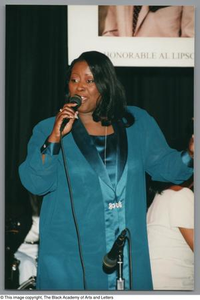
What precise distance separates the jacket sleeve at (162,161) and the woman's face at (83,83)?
333mm

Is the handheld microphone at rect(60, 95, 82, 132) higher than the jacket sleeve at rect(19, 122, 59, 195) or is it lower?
higher

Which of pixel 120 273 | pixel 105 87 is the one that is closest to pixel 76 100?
pixel 105 87

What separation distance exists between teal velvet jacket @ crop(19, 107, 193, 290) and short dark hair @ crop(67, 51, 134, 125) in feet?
0.50

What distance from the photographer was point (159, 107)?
97.8 inches

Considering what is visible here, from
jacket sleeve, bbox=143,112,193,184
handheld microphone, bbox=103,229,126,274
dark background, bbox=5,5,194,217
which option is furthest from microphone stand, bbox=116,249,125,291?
dark background, bbox=5,5,194,217

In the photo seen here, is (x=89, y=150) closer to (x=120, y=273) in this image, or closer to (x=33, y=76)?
(x=33, y=76)

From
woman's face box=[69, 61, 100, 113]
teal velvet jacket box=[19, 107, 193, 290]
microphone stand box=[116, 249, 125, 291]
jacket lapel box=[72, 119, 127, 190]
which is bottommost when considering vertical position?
microphone stand box=[116, 249, 125, 291]

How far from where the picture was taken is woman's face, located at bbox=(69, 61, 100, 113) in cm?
245

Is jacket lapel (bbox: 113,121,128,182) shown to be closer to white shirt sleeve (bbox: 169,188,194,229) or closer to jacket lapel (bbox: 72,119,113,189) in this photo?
jacket lapel (bbox: 72,119,113,189)

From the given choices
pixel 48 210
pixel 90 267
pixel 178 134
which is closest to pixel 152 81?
pixel 178 134

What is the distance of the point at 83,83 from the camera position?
2.44 meters

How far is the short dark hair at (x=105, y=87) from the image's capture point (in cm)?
245

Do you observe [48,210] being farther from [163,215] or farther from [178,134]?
[178,134]

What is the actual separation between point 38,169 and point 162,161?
684mm
